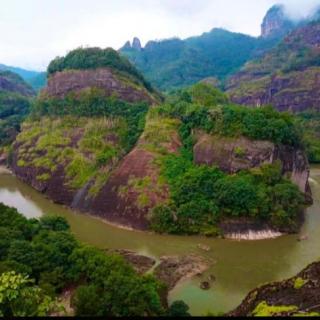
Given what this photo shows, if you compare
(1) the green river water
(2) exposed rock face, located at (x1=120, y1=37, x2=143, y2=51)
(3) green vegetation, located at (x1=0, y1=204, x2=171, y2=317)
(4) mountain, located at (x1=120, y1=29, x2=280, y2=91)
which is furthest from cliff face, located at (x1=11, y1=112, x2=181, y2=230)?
(2) exposed rock face, located at (x1=120, y1=37, x2=143, y2=51)

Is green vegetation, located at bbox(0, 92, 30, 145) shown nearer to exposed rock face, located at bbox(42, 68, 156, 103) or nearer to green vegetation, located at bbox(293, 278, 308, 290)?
exposed rock face, located at bbox(42, 68, 156, 103)

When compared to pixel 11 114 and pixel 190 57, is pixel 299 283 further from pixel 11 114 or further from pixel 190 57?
pixel 190 57

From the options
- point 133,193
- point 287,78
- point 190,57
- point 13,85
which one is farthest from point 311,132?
point 190,57

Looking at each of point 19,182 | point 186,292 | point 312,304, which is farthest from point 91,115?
point 312,304

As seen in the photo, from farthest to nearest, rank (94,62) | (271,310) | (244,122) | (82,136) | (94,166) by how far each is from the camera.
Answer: (94,62) → (82,136) → (94,166) → (244,122) → (271,310)

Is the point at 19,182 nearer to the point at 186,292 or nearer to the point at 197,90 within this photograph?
the point at 197,90
